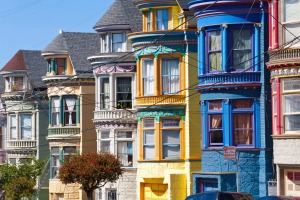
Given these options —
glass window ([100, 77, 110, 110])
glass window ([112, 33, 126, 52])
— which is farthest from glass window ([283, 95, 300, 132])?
glass window ([100, 77, 110, 110])

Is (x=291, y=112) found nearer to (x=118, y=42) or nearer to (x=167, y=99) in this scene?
(x=167, y=99)

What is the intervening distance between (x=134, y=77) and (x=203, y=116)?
37.6 ft

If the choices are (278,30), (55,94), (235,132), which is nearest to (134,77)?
(55,94)

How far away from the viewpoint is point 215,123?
4556 centimetres

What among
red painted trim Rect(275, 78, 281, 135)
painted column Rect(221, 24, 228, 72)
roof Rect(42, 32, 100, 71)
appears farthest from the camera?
roof Rect(42, 32, 100, 71)

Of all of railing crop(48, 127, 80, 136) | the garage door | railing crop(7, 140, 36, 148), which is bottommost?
the garage door

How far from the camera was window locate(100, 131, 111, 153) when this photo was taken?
58375 mm

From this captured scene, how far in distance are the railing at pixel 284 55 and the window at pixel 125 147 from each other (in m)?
17.4

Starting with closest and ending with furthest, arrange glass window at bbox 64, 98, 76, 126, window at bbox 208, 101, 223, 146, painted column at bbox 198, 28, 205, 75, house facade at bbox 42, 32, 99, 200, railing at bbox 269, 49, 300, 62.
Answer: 1. railing at bbox 269, 49, 300, 62
2. window at bbox 208, 101, 223, 146
3. painted column at bbox 198, 28, 205, 75
4. house facade at bbox 42, 32, 99, 200
5. glass window at bbox 64, 98, 76, 126

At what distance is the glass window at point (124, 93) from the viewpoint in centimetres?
5744

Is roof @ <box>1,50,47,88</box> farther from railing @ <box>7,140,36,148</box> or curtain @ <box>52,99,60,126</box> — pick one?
curtain @ <box>52,99,60,126</box>

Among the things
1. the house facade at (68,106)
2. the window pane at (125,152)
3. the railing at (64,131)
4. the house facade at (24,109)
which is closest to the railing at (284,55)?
the window pane at (125,152)

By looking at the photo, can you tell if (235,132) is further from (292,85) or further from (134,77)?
(134,77)

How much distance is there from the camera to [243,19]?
44.4 m
